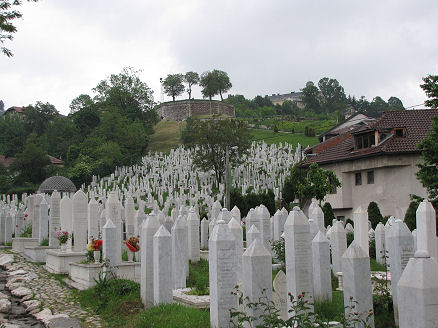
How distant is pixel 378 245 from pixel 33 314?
1096 centimetres

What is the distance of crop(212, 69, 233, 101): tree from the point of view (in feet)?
322

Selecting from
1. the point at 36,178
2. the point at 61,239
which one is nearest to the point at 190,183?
the point at 36,178

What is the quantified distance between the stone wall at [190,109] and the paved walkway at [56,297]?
8418 centimetres

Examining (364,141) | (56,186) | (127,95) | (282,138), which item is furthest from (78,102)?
(364,141)

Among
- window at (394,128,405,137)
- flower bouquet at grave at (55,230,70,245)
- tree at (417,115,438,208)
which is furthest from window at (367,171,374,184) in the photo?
flower bouquet at grave at (55,230,70,245)

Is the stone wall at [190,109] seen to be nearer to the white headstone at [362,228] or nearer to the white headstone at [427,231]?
the white headstone at [362,228]

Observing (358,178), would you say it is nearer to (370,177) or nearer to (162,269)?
(370,177)

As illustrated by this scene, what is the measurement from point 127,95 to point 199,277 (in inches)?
2816

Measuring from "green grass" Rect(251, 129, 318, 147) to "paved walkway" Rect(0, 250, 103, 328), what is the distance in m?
56.3

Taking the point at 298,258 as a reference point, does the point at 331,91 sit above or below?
above

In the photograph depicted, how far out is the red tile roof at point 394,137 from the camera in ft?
86.1

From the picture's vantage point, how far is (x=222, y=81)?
98.1m

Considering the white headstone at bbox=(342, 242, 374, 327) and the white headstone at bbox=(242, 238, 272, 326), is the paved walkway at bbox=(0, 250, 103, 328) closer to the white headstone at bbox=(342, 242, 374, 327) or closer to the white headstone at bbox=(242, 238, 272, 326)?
the white headstone at bbox=(242, 238, 272, 326)

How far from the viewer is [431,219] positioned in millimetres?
11320
